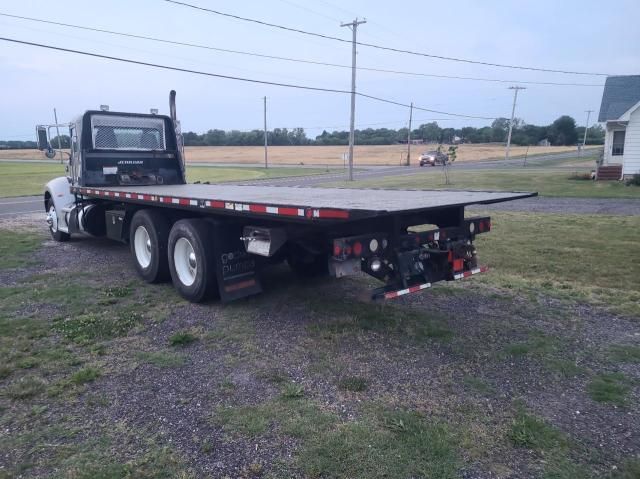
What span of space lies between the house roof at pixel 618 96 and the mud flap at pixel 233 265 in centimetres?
2400

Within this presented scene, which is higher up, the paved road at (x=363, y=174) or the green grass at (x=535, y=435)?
the green grass at (x=535, y=435)

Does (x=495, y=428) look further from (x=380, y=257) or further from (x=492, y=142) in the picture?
(x=492, y=142)

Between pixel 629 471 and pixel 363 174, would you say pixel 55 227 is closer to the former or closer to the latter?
pixel 629 471

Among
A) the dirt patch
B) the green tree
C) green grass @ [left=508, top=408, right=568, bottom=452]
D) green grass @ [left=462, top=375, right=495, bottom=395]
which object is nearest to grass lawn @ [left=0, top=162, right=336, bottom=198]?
the dirt patch

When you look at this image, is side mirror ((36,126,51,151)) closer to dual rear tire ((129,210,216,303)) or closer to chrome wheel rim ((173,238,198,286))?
dual rear tire ((129,210,216,303))

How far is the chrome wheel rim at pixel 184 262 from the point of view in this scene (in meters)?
6.56

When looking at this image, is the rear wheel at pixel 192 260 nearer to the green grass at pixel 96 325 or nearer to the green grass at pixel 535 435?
the green grass at pixel 96 325

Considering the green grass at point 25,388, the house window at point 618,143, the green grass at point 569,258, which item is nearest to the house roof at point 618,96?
the house window at point 618,143

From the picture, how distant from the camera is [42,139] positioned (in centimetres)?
978

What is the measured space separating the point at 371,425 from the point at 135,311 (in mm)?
3675

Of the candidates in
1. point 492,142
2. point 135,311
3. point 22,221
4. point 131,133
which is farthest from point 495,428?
point 492,142

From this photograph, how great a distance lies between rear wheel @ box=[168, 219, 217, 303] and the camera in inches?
238

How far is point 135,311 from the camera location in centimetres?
612

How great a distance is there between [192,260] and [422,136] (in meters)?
110
